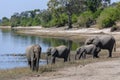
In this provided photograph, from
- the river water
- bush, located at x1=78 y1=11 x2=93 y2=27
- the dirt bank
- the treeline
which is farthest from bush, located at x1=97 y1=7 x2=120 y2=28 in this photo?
the dirt bank

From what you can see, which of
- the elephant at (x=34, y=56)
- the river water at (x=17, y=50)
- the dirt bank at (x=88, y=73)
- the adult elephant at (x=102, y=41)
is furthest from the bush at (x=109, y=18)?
the elephant at (x=34, y=56)

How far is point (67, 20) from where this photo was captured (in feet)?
407

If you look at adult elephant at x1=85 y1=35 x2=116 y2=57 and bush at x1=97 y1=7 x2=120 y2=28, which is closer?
adult elephant at x1=85 y1=35 x2=116 y2=57

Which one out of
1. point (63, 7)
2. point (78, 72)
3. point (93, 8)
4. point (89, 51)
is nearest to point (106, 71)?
point (78, 72)

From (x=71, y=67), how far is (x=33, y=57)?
9.99 feet

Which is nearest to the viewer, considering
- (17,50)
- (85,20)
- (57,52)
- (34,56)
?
(34,56)

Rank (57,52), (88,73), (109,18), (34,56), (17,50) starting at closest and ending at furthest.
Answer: (88,73) < (34,56) < (57,52) < (17,50) < (109,18)

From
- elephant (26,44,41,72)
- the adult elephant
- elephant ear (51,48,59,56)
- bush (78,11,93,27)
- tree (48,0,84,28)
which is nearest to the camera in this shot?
elephant (26,44,41,72)

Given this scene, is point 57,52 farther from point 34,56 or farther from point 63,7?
point 63,7

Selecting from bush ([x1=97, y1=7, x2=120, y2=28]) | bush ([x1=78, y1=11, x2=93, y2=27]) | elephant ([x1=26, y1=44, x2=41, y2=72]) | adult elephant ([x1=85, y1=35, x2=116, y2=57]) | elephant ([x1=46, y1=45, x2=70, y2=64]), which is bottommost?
bush ([x1=78, y1=11, x2=93, y2=27])

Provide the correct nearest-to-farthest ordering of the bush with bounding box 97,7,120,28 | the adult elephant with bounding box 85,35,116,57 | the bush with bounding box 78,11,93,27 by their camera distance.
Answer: the adult elephant with bounding box 85,35,116,57, the bush with bounding box 97,7,120,28, the bush with bounding box 78,11,93,27

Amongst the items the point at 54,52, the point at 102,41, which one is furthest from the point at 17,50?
the point at 54,52

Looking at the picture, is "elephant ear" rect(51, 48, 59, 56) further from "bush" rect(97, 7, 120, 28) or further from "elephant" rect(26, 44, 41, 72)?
"bush" rect(97, 7, 120, 28)

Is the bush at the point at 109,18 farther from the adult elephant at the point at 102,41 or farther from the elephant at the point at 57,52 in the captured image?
the elephant at the point at 57,52
